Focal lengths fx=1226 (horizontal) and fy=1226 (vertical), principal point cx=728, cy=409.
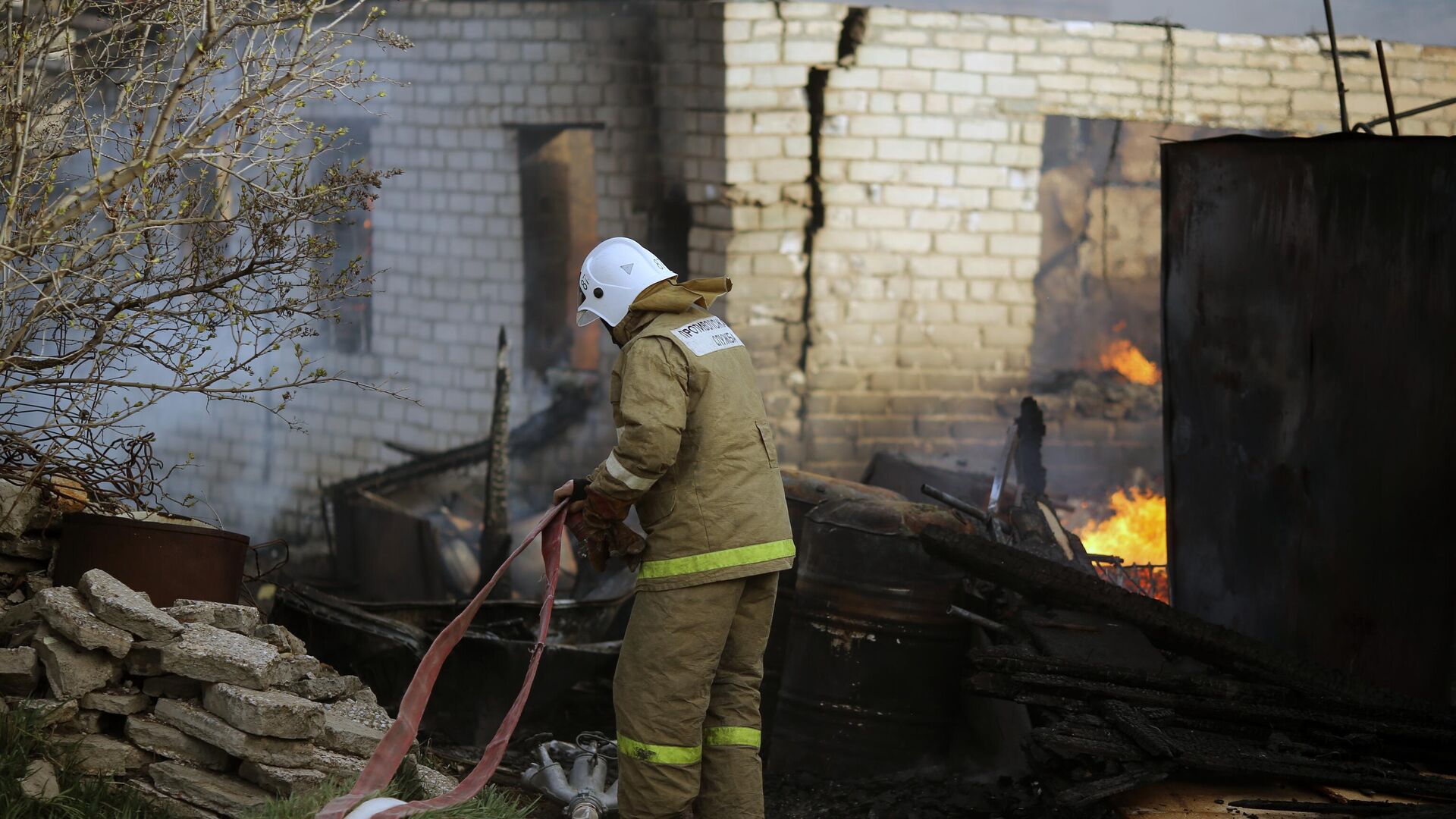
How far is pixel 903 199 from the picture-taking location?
840 cm

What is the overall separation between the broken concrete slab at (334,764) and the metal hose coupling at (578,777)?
78 cm

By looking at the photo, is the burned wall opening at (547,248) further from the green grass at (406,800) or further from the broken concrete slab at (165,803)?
the broken concrete slab at (165,803)

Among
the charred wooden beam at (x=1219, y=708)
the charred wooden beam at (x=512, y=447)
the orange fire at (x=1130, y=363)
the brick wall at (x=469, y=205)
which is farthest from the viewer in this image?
the orange fire at (x=1130, y=363)

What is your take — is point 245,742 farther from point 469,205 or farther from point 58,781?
point 469,205

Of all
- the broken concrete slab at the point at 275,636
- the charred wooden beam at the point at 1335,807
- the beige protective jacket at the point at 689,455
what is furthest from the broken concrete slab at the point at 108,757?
the charred wooden beam at the point at 1335,807

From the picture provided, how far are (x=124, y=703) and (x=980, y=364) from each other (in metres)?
6.12

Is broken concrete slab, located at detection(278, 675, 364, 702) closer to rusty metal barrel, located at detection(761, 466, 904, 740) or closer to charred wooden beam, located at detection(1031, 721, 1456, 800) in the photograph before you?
rusty metal barrel, located at detection(761, 466, 904, 740)

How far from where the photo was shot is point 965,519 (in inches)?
220

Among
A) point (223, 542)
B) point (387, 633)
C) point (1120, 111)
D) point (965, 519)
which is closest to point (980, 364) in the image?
point (1120, 111)

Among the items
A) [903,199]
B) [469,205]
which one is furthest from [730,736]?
[469,205]

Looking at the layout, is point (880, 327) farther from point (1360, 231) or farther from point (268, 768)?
point (268, 768)

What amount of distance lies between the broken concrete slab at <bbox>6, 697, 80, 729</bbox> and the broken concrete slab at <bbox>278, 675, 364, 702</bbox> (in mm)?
645

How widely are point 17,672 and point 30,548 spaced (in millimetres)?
688

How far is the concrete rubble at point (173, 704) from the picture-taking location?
3.84 metres
